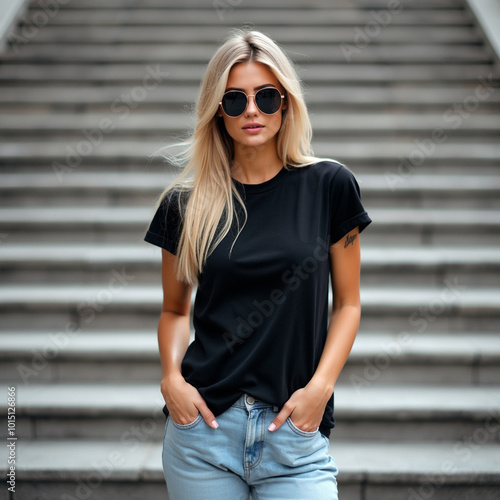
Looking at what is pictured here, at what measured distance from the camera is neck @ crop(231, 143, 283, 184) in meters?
1.56

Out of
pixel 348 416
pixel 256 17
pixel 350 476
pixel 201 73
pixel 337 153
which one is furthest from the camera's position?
pixel 256 17

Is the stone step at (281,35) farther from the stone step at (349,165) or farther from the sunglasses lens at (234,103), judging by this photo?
the sunglasses lens at (234,103)

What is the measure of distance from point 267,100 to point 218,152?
0.24 meters

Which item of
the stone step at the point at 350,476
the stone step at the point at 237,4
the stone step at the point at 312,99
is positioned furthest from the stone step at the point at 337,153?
the stone step at the point at 350,476

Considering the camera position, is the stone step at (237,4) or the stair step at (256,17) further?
the stone step at (237,4)

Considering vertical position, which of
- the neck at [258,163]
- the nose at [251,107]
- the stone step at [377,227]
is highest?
the stone step at [377,227]

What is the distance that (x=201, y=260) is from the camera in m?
1.50

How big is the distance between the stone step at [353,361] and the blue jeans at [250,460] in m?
1.78

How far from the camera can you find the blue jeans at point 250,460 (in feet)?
4.56

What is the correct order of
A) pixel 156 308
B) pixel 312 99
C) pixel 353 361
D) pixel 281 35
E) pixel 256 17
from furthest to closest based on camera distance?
pixel 256 17, pixel 281 35, pixel 312 99, pixel 156 308, pixel 353 361

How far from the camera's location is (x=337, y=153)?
4441mm

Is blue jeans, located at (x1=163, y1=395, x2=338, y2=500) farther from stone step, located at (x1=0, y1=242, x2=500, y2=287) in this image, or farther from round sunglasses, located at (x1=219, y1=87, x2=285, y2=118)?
stone step, located at (x1=0, y1=242, x2=500, y2=287)

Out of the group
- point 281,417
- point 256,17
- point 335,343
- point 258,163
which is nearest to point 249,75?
point 258,163

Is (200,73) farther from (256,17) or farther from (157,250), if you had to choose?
(157,250)
